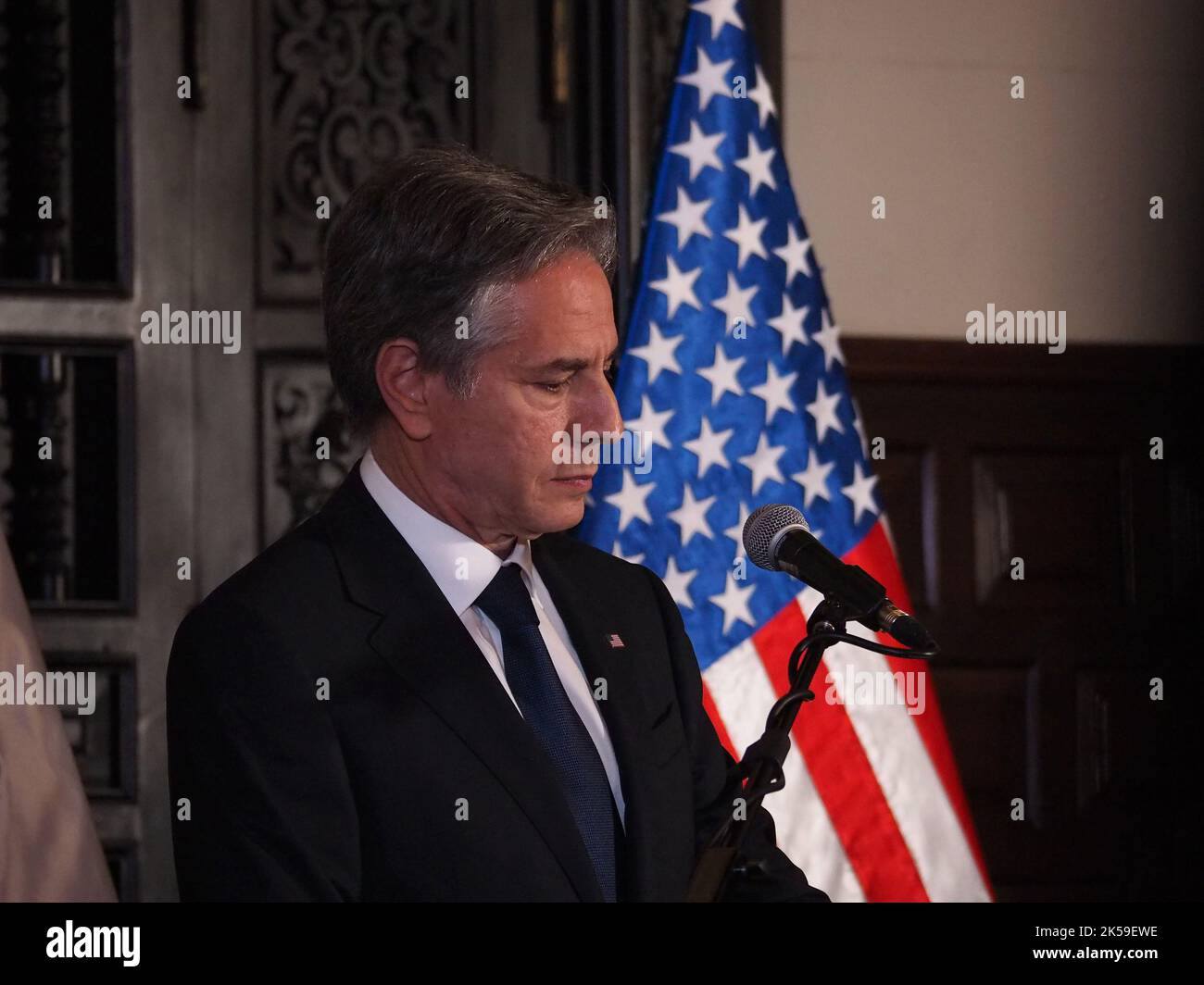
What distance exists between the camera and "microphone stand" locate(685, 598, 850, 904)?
4.05 feet

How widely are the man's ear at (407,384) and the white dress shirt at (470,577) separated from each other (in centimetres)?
7

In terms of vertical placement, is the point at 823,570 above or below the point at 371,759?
above

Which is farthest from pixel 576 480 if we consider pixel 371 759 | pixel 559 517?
pixel 371 759

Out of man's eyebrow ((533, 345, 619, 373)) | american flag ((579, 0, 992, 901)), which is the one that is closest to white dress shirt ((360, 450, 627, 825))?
man's eyebrow ((533, 345, 619, 373))

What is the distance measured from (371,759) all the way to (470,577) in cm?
24

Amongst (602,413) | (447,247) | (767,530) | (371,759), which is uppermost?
(447,247)

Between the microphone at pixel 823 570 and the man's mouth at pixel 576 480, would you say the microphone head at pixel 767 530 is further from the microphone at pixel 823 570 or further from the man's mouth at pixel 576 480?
the man's mouth at pixel 576 480

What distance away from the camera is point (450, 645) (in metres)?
1.52

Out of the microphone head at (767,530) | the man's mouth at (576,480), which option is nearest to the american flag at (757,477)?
the man's mouth at (576,480)

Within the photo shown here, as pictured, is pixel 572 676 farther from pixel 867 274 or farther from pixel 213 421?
pixel 867 274

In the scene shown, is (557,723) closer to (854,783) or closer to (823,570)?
(823,570)
